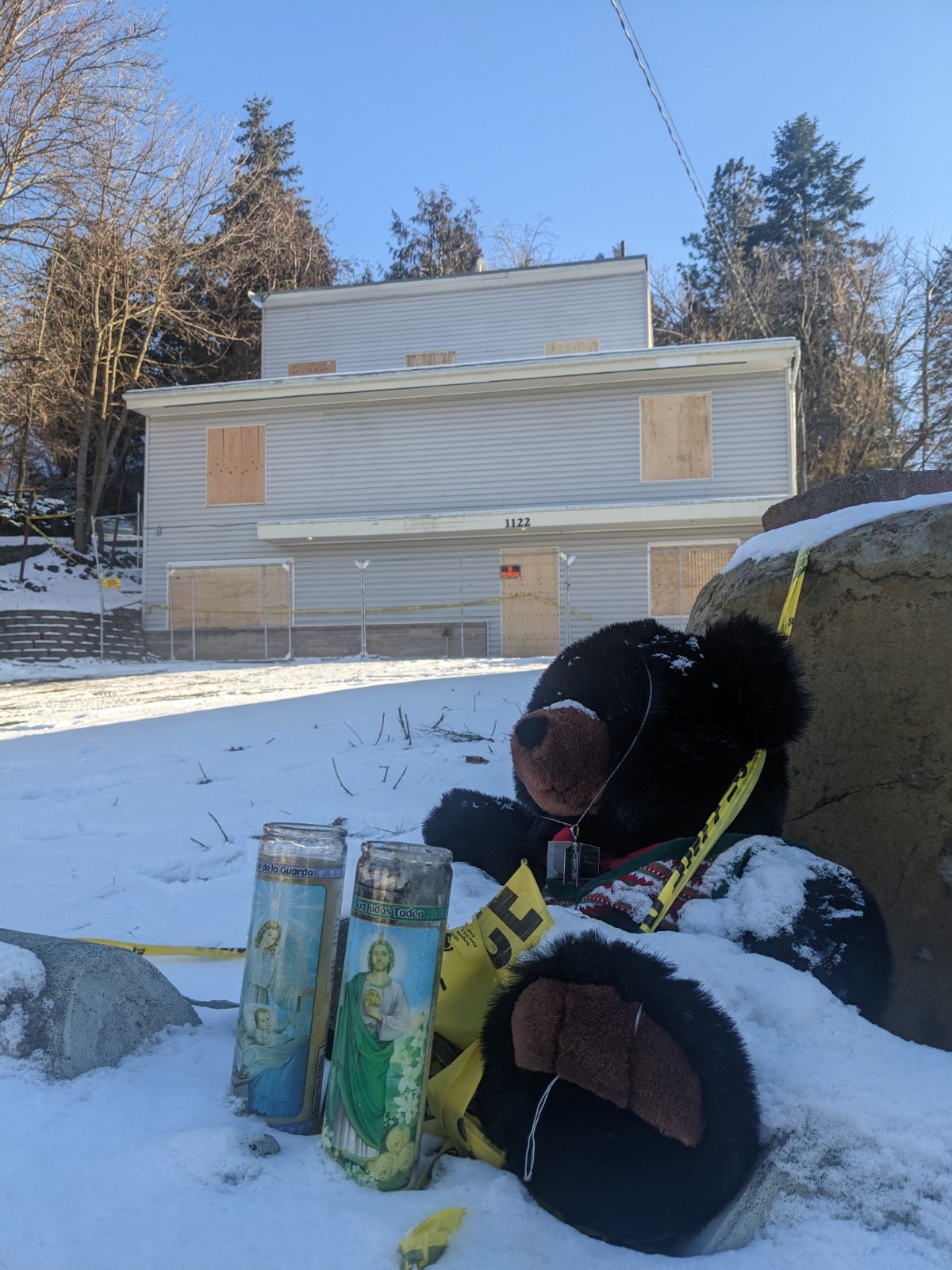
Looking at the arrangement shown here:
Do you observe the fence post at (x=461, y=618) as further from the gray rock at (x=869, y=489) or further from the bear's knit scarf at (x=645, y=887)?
the bear's knit scarf at (x=645, y=887)

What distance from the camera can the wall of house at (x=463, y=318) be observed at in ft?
70.5

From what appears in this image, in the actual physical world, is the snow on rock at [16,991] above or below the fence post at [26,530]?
below

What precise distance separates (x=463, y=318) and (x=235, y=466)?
6.33 meters

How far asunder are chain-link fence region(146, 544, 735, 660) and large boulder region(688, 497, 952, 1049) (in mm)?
15635

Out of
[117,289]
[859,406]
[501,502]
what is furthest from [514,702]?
[859,406]

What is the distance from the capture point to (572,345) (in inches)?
854

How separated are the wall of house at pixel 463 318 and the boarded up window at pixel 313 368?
0.03m

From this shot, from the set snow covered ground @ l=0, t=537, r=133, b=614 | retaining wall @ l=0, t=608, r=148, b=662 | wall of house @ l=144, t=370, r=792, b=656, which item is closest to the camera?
retaining wall @ l=0, t=608, r=148, b=662

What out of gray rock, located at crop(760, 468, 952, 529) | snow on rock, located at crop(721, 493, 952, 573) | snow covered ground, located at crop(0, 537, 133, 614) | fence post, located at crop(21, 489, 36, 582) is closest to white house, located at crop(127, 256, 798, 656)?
snow covered ground, located at crop(0, 537, 133, 614)

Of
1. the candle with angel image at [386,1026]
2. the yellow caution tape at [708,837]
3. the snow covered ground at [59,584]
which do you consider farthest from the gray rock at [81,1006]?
the snow covered ground at [59,584]

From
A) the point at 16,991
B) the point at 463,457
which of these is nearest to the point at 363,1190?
the point at 16,991

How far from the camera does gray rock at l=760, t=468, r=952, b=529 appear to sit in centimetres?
316

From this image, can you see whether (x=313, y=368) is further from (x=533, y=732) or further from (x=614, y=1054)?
(x=614, y=1054)

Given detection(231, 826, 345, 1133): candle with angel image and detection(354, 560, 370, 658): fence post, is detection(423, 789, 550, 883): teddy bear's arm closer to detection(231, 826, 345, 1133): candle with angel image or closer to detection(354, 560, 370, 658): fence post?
detection(231, 826, 345, 1133): candle with angel image
